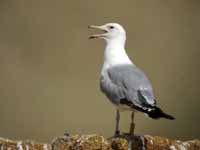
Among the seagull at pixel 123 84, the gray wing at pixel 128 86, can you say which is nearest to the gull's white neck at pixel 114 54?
the seagull at pixel 123 84

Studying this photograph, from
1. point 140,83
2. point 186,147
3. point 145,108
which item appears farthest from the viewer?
point 140,83

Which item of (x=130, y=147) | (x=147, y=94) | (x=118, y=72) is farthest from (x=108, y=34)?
(x=130, y=147)

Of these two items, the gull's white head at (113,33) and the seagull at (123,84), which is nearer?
the seagull at (123,84)

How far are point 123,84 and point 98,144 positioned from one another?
1226mm

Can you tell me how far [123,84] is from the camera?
3.52m

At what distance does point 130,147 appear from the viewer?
245cm

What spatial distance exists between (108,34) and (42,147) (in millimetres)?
1911

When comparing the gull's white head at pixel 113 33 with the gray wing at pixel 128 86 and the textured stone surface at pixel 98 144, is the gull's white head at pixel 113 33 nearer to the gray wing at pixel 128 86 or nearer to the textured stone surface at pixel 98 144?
the gray wing at pixel 128 86

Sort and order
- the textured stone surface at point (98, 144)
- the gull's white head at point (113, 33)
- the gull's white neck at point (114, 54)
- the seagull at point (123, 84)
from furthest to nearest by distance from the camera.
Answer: the gull's white head at point (113, 33), the gull's white neck at point (114, 54), the seagull at point (123, 84), the textured stone surface at point (98, 144)

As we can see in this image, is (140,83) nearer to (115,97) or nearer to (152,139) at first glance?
Result: (115,97)

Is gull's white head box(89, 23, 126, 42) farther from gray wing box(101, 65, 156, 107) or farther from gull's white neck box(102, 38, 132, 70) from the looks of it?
gray wing box(101, 65, 156, 107)

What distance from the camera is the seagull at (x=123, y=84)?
3.24 metres

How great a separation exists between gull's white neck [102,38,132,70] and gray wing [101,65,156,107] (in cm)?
11

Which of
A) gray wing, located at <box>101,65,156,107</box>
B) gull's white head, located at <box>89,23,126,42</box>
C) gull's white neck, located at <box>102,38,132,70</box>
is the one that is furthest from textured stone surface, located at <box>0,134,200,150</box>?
gull's white head, located at <box>89,23,126,42</box>
